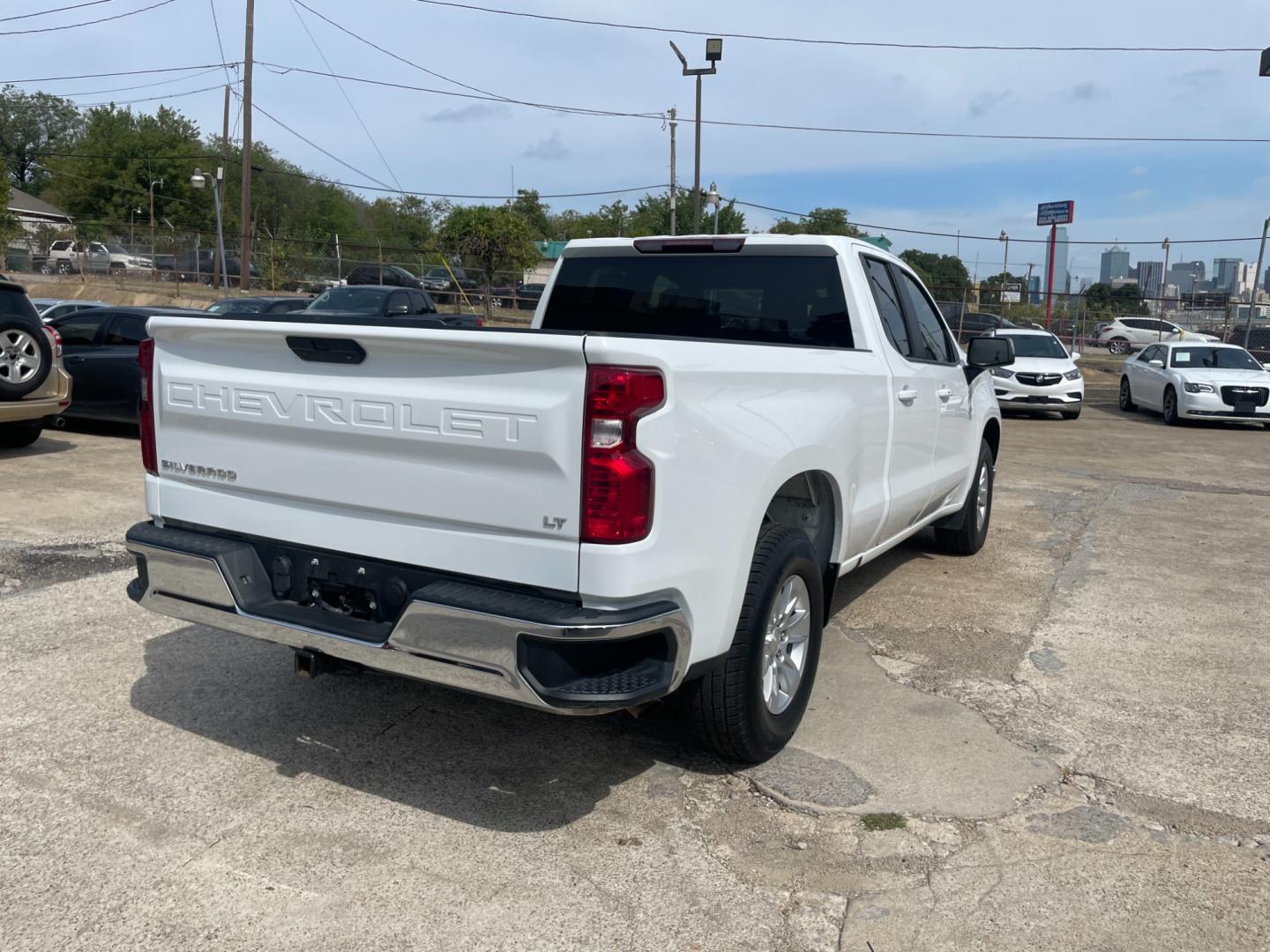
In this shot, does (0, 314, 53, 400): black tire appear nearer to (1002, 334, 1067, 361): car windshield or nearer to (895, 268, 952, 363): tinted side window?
(895, 268, 952, 363): tinted side window

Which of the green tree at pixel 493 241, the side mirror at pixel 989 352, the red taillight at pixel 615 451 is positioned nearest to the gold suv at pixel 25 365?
the side mirror at pixel 989 352

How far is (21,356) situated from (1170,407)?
16.5m

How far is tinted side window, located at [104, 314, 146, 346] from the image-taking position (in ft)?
39.3

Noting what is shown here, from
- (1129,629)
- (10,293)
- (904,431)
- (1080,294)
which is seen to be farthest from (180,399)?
(1080,294)

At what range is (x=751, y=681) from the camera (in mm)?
3686

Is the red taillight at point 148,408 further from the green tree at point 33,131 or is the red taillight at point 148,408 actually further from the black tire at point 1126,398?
the green tree at point 33,131

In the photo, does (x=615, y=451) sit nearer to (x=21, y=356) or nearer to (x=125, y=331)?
(x=21, y=356)

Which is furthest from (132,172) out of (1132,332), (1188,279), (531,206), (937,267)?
(1188,279)

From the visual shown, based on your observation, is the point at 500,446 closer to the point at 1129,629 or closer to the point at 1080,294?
the point at 1129,629

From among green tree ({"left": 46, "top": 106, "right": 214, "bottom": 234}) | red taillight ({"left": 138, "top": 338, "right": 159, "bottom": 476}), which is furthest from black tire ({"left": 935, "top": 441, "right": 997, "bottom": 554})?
green tree ({"left": 46, "top": 106, "right": 214, "bottom": 234})

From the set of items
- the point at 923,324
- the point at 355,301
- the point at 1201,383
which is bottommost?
the point at 1201,383

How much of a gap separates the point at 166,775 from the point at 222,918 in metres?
1.00

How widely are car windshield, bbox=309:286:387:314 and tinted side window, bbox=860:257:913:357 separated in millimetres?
12682

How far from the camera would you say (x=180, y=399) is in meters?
3.83
